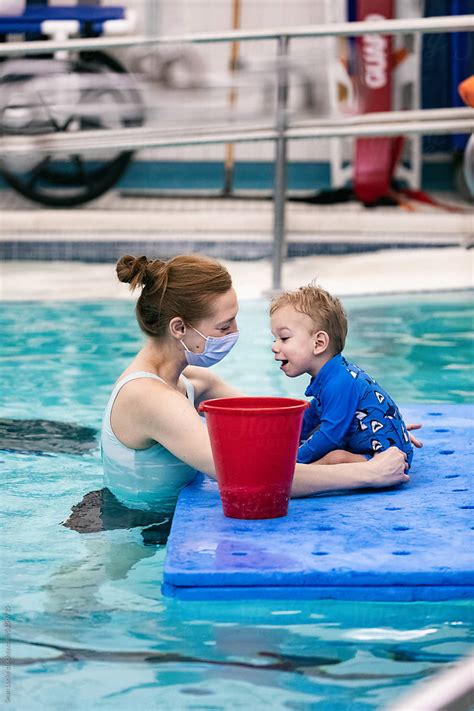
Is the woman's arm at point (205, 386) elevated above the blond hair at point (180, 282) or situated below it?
below

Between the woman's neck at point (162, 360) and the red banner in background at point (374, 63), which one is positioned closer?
the woman's neck at point (162, 360)

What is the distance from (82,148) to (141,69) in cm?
348

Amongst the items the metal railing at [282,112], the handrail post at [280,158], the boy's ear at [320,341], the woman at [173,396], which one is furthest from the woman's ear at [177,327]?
the handrail post at [280,158]

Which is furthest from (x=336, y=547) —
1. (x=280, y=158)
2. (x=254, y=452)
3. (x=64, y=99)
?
(x=64, y=99)

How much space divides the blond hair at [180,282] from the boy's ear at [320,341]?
0.89ft

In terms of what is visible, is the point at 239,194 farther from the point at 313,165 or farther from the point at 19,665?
the point at 19,665

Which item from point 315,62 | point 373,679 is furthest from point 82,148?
point 373,679

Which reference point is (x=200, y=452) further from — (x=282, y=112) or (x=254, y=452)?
(x=282, y=112)

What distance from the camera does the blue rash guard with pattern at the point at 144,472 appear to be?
3203mm

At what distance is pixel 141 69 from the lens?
10.0 m

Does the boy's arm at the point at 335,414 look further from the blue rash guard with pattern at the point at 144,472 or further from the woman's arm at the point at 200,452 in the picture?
the blue rash guard with pattern at the point at 144,472

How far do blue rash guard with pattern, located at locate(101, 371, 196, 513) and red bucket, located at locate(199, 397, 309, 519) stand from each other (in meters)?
0.40

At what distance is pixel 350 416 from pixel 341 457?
107 millimetres

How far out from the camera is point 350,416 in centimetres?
315
